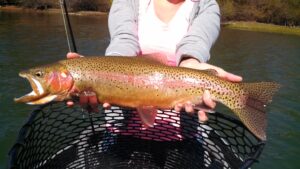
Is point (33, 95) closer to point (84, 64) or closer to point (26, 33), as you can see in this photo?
point (84, 64)

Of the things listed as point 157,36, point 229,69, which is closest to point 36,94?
point 157,36

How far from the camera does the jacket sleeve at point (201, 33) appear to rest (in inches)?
129

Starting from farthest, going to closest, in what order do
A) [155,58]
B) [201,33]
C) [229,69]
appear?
1. [229,69]
2. [201,33]
3. [155,58]

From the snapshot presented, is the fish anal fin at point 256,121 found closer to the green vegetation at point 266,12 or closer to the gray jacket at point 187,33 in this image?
the gray jacket at point 187,33

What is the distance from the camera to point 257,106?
9.00 feet

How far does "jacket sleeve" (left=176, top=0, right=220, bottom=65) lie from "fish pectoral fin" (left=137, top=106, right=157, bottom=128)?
66cm

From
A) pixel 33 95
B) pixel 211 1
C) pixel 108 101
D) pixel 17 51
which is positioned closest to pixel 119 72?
Result: pixel 108 101

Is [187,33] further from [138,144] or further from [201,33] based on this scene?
[138,144]

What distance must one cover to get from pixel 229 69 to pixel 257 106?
1654 centimetres

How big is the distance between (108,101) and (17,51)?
691 inches

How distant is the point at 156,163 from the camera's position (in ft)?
11.6

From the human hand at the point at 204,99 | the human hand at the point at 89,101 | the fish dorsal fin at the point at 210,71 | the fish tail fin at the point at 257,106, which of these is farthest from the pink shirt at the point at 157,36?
the fish tail fin at the point at 257,106

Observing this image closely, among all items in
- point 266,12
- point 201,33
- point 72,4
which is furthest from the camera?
point 266,12

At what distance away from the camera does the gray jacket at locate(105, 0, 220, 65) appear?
131 inches
